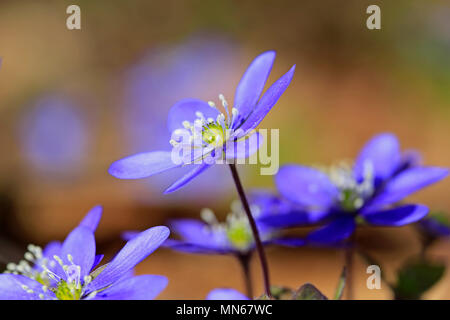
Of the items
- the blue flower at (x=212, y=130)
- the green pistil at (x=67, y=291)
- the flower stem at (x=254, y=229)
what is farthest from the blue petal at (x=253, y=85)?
the green pistil at (x=67, y=291)

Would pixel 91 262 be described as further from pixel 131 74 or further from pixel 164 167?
pixel 131 74

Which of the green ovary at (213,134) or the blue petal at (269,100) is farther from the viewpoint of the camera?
the green ovary at (213,134)

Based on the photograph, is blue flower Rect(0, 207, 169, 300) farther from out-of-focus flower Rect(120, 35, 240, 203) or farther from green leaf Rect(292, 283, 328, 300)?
out-of-focus flower Rect(120, 35, 240, 203)

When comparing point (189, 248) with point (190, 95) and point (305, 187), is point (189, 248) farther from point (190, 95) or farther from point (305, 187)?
point (190, 95)

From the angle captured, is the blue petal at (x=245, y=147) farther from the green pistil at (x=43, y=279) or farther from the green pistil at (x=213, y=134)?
the green pistil at (x=43, y=279)

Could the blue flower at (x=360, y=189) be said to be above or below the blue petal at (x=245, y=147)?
below

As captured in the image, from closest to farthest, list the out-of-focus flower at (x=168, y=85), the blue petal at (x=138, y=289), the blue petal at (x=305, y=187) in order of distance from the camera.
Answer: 1. the blue petal at (x=138, y=289)
2. the blue petal at (x=305, y=187)
3. the out-of-focus flower at (x=168, y=85)
